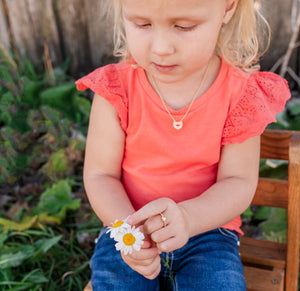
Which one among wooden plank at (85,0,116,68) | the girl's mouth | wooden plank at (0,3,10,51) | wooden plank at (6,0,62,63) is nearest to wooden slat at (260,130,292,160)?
the girl's mouth

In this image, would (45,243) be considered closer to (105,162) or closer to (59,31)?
(105,162)

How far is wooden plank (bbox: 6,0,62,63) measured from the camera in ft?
9.02

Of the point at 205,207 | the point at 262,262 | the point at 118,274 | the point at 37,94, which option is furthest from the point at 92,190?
the point at 37,94

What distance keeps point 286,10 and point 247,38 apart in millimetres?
1131

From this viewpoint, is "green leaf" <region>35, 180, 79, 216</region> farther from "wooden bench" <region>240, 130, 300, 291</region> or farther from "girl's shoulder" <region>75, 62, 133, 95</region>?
"wooden bench" <region>240, 130, 300, 291</region>

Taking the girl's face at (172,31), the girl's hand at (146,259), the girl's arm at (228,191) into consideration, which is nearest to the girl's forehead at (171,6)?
the girl's face at (172,31)

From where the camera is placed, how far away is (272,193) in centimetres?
153

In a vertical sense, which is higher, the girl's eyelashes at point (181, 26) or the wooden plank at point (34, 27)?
the girl's eyelashes at point (181, 26)

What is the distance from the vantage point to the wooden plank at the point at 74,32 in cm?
271

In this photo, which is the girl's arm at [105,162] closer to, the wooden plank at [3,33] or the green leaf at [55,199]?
the green leaf at [55,199]

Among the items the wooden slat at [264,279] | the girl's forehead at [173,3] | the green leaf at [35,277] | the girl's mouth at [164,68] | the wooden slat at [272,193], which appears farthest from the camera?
the green leaf at [35,277]

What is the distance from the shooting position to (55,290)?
187cm

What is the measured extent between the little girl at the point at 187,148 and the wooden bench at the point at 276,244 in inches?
4.4

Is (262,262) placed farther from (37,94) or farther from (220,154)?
(37,94)
